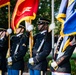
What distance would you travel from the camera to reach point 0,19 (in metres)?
14.5

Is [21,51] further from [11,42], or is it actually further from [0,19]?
[0,19]

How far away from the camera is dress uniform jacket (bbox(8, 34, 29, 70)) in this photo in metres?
9.34

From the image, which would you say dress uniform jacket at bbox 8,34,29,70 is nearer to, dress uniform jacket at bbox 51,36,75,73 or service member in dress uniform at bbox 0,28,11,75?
service member in dress uniform at bbox 0,28,11,75

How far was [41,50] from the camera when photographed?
349 inches

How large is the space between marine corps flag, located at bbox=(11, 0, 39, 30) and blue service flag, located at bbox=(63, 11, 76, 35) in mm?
1449

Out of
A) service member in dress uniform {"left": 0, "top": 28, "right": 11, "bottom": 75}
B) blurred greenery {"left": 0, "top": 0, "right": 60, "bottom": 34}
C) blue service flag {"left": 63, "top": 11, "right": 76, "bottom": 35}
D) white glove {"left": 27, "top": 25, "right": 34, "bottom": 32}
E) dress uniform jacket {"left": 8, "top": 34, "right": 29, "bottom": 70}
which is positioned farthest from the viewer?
blurred greenery {"left": 0, "top": 0, "right": 60, "bottom": 34}

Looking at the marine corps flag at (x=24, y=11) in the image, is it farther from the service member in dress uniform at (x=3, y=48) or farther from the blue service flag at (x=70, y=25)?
the blue service flag at (x=70, y=25)

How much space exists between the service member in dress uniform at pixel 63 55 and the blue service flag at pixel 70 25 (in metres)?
0.10

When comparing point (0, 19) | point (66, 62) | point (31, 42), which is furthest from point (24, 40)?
point (0, 19)

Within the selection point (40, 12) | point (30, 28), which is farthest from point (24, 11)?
point (40, 12)

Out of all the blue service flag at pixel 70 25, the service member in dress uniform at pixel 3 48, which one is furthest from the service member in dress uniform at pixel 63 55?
the service member in dress uniform at pixel 3 48

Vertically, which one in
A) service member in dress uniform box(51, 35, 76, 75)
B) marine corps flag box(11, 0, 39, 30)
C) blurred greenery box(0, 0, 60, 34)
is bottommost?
service member in dress uniform box(51, 35, 76, 75)

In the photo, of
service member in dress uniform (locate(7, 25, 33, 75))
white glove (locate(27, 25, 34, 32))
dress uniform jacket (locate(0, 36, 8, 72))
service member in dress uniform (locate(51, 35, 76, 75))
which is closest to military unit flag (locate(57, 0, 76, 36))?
service member in dress uniform (locate(51, 35, 76, 75))

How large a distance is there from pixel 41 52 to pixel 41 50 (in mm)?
75
